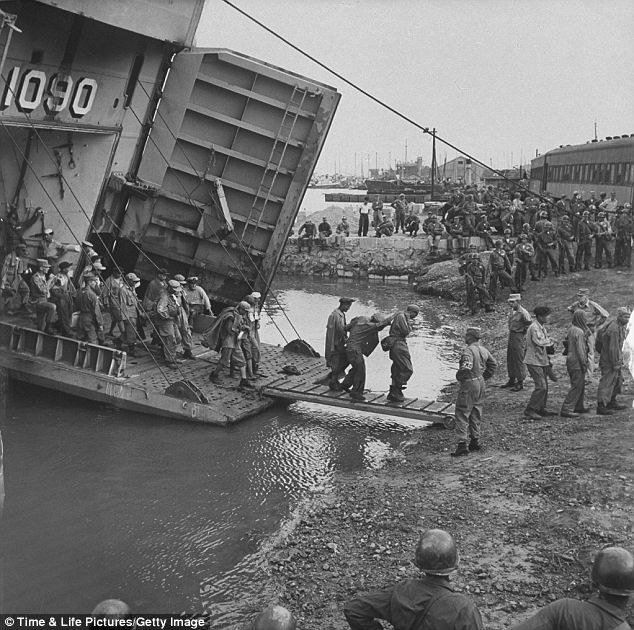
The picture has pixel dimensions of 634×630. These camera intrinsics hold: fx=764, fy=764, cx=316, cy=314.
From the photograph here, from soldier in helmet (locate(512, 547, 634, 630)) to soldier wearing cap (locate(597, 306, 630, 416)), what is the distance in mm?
5296

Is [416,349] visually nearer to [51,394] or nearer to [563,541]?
[51,394]

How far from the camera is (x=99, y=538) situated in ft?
19.3

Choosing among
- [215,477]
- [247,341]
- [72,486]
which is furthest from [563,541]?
[247,341]

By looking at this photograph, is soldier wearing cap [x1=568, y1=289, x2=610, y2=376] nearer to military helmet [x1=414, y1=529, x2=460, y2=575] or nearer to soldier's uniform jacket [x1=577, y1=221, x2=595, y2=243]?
soldier's uniform jacket [x1=577, y1=221, x2=595, y2=243]

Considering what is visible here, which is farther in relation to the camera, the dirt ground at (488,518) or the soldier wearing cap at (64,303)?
the soldier wearing cap at (64,303)

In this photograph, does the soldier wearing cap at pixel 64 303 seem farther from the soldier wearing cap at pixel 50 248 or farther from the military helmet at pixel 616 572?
the military helmet at pixel 616 572

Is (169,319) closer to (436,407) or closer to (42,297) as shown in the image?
(42,297)

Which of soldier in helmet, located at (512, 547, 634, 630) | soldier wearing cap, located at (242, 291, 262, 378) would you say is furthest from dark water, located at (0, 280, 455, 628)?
soldier in helmet, located at (512, 547, 634, 630)

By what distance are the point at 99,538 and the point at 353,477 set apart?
7.69 ft

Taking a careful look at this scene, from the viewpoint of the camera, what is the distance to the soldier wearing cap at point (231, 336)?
909cm

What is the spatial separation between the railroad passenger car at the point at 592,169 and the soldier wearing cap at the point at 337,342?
459 inches

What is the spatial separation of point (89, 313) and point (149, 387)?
1292 mm

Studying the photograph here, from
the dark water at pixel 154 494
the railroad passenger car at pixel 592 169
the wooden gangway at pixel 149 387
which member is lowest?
the dark water at pixel 154 494

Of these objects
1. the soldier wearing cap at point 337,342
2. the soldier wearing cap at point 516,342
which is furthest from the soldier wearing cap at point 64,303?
the soldier wearing cap at point 516,342
